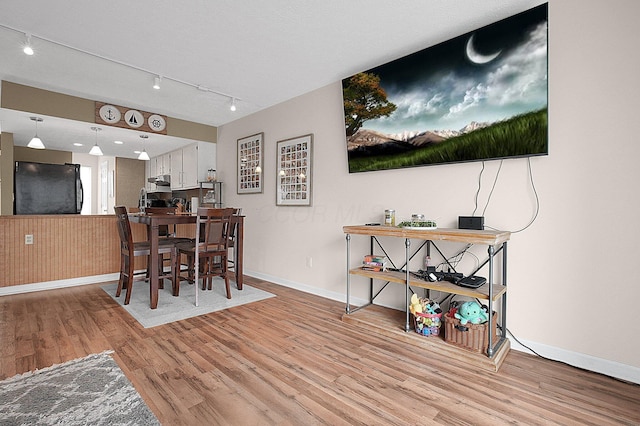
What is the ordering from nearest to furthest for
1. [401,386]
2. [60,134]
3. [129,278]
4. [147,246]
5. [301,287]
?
1. [401,386]
2. [129,278]
3. [147,246]
4. [301,287]
5. [60,134]

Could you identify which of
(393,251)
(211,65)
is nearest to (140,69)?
(211,65)

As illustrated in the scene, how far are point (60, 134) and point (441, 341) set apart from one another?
6302 millimetres

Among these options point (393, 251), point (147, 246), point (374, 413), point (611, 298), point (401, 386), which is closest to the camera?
point (374, 413)

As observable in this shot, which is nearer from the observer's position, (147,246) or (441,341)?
(441,341)

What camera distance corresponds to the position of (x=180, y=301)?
3449 mm

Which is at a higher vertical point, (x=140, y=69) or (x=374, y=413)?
(x=140, y=69)

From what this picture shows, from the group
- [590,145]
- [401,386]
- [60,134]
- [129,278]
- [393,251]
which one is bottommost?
[401,386]

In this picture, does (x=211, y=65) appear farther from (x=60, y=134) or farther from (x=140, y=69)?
(x=60, y=134)

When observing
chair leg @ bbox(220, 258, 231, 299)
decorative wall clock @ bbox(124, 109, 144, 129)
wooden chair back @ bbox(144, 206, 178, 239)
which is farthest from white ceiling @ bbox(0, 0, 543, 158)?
chair leg @ bbox(220, 258, 231, 299)

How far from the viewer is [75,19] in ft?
8.12

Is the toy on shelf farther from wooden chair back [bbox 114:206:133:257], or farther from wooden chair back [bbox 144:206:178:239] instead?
wooden chair back [bbox 144:206:178:239]

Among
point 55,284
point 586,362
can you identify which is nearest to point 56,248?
point 55,284

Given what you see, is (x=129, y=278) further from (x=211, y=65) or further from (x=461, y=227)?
(x=461, y=227)

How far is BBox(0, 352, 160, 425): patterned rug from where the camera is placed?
5.02ft
